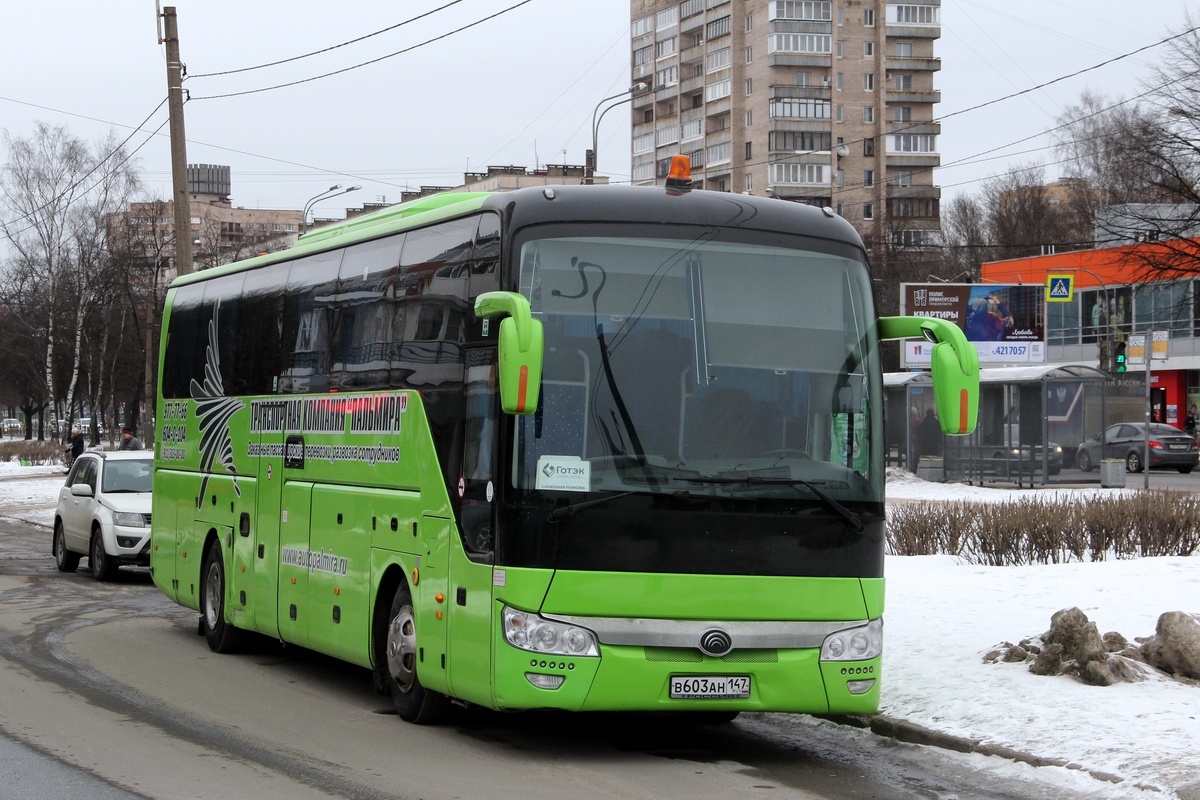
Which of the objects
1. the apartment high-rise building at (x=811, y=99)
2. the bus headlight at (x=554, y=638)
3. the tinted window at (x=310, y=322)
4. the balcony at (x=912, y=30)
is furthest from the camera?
the balcony at (x=912, y=30)

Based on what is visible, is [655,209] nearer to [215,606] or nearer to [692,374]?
[692,374]

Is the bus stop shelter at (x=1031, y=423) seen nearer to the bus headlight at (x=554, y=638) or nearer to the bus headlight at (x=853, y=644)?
the bus headlight at (x=853, y=644)

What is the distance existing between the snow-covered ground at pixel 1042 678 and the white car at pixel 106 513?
10129 mm

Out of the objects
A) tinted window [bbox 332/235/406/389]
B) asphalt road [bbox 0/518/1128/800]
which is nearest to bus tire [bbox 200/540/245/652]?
asphalt road [bbox 0/518/1128/800]

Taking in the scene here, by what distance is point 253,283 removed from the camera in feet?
43.1

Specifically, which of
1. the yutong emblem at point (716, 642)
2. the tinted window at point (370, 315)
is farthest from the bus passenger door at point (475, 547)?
the tinted window at point (370, 315)

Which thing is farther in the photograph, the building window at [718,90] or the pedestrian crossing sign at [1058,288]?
the building window at [718,90]

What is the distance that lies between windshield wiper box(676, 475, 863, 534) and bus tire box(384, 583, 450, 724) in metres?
2.29

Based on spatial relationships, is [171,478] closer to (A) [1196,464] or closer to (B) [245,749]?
(B) [245,749]

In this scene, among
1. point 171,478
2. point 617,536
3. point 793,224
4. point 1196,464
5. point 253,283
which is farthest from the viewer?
point 1196,464

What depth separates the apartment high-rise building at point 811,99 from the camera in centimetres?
10112

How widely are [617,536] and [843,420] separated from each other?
1.45 m

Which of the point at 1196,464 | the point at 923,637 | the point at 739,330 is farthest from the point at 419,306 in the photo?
the point at 1196,464

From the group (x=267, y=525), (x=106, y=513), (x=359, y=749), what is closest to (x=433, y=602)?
(x=359, y=749)
